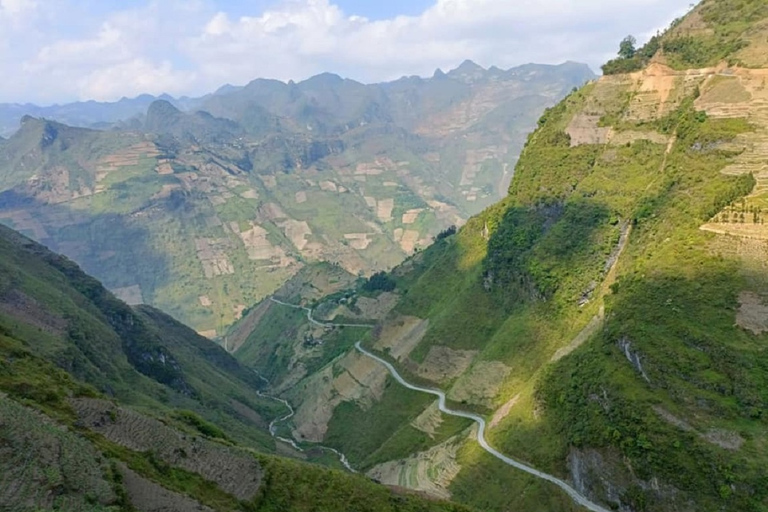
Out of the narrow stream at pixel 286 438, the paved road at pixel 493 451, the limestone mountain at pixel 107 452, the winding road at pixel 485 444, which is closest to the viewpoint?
the limestone mountain at pixel 107 452

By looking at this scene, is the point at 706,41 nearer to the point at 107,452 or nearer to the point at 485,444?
the point at 485,444

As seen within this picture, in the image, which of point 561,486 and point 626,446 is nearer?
point 626,446

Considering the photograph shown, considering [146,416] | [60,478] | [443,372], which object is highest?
[60,478]

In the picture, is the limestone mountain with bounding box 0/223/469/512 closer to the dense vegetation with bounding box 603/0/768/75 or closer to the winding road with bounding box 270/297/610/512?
the winding road with bounding box 270/297/610/512

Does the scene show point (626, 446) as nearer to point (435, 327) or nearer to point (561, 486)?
point (561, 486)

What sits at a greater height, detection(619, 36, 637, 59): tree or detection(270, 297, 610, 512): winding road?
detection(619, 36, 637, 59): tree

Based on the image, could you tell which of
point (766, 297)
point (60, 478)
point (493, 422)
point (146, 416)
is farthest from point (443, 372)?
point (60, 478)

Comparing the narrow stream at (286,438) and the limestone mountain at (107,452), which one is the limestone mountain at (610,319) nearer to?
the narrow stream at (286,438)

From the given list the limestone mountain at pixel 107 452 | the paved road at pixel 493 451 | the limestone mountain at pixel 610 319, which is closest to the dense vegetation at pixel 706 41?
the limestone mountain at pixel 610 319

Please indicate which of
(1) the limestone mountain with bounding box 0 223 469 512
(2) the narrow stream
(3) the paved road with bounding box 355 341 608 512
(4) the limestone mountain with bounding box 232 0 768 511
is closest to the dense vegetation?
(4) the limestone mountain with bounding box 232 0 768 511
